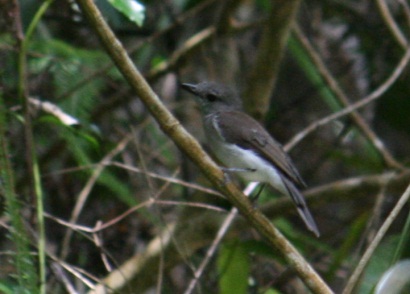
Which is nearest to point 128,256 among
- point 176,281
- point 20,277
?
point 176,281

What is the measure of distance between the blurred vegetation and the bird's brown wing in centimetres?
32

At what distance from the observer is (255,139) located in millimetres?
4219

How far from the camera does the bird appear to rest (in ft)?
13.2

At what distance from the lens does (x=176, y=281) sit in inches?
197

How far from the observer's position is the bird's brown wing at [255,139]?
4062 millimetres

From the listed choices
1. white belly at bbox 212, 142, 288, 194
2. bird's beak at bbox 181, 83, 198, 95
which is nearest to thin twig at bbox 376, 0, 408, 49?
bird's beak at bbox 181, 83, 198, 95

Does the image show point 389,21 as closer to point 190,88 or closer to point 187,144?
point 190,88

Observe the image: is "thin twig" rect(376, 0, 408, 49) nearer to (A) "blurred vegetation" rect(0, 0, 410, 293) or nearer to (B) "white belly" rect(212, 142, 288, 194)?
(A) "blurred vegetation" rect(0, 0, 410, 293)

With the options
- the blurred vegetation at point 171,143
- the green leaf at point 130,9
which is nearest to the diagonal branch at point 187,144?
the green leaf at point 130,9

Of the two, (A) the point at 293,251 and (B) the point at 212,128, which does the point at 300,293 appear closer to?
(B) the point at 212,128

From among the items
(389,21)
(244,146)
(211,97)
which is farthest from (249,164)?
(389,21)

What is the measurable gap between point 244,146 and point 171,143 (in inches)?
50.8

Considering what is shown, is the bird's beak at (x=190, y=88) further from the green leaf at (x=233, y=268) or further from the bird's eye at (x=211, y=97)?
the green leaf at (x=233, y=268)

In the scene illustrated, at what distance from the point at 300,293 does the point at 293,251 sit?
188 centimetres
